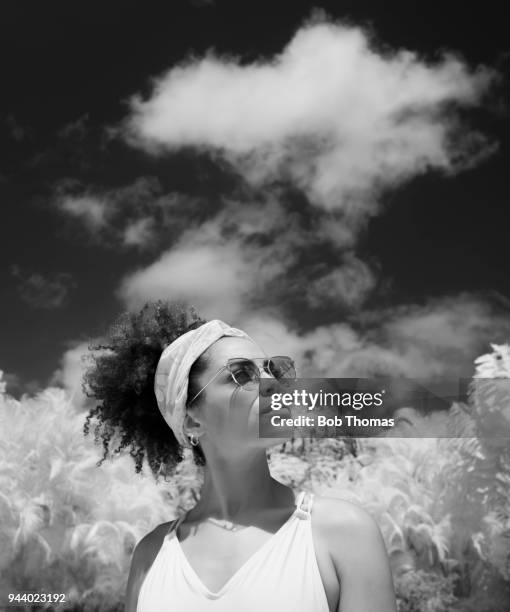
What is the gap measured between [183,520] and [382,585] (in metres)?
0.70

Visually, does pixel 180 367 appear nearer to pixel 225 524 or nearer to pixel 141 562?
pixel 225 524

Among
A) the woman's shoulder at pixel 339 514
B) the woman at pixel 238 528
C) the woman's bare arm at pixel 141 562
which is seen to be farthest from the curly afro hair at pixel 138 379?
the woman's shoulder at pixel 339 514

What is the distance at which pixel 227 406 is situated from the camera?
205 cm

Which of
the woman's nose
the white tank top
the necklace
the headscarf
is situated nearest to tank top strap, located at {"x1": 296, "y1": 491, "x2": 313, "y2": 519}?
the white tank top

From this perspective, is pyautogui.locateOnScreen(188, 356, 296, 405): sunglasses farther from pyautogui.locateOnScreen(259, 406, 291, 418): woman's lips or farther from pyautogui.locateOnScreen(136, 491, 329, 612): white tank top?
pyautogui.locateOnScreen(136, 491, 329, 612): white tank top

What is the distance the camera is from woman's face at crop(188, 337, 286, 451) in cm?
200

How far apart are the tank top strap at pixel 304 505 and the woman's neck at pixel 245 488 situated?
2.2 inches

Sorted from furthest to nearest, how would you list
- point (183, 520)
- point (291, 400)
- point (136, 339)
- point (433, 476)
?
point (433, 476) → point (136, 339) → point (183, 520) → point (291, 400)

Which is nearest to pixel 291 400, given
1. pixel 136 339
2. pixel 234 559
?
pixel 234 559

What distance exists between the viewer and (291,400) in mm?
2072

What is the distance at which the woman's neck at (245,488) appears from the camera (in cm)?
205

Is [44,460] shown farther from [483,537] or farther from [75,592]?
[483,537]

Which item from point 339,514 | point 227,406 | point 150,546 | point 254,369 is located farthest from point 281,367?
point 150,546

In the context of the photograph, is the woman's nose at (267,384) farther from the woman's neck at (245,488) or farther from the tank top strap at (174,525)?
the tank top strap at (174,525)
